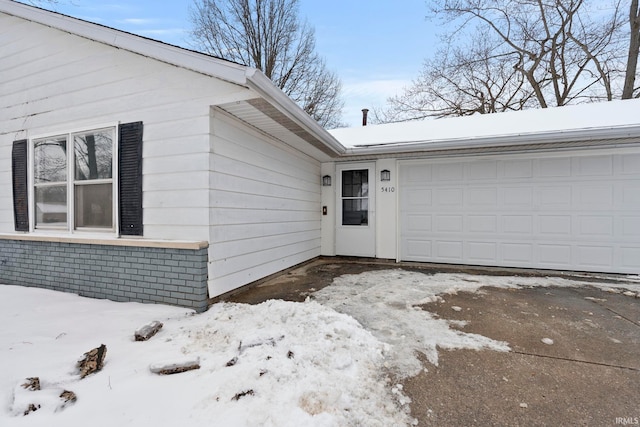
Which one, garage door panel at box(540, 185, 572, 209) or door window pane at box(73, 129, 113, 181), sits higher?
door window pane at box(73, 129, 113, 181)

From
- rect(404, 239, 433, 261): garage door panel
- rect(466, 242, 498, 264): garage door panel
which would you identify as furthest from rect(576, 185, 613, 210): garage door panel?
rect(404, 239, 433, 261): garage door panel

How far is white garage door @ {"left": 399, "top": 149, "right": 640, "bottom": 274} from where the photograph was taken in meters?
5.26

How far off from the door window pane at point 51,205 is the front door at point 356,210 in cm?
486

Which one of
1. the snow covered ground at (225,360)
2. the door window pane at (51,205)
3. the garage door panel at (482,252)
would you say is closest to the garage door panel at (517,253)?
the garage door panel at (482,252)

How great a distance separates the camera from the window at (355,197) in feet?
22.4

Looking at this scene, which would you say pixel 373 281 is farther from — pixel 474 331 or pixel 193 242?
pixel 193 242

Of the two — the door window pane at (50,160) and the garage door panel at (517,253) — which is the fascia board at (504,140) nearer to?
the garage door panel at (517,253)

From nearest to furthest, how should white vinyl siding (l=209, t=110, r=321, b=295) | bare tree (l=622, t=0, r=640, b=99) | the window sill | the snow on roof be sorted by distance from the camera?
1. the window sill
2. white vinyl siding (l=209, t=110, r=321, b=295)
3. the snow on roof
4. bare tree (l=622, t=0, r=640, b=99)

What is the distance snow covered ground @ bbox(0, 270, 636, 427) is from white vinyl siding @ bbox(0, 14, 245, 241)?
1142 mm

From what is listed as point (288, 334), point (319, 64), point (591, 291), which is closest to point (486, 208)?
point (591, 291)

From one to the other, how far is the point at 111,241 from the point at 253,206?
179cm

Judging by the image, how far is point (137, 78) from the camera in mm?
3721

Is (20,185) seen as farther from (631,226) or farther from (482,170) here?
(631,226)

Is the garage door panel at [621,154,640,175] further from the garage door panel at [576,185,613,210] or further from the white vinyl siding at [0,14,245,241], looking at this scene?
the white vinyl siding at [0,14,245,241]
